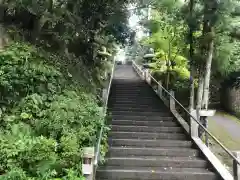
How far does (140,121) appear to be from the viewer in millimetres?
11016

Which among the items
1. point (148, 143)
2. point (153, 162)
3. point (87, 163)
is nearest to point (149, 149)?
point (148, 143)

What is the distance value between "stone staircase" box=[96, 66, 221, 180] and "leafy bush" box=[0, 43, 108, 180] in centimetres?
66

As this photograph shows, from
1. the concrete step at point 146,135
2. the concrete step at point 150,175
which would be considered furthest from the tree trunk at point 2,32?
the concrete step at point 150,175

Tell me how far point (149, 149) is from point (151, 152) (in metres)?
0.10

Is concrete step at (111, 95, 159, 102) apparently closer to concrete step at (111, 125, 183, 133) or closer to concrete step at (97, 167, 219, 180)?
concrete step at (111, 125, 183, 133)

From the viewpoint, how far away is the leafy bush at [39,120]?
247 inches

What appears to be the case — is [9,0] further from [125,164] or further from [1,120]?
[125,164]

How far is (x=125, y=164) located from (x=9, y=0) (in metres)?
5.88

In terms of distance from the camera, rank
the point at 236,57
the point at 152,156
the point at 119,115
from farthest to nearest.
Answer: the point at 236,57, the point at 119,115, the point at 152,156

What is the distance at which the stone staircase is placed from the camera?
25.8ft

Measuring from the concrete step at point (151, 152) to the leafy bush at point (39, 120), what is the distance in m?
0.41

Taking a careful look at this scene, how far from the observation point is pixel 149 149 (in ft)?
29.7

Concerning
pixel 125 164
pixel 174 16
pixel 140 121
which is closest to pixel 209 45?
pixel 174 16

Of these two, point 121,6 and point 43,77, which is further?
point 121,6
